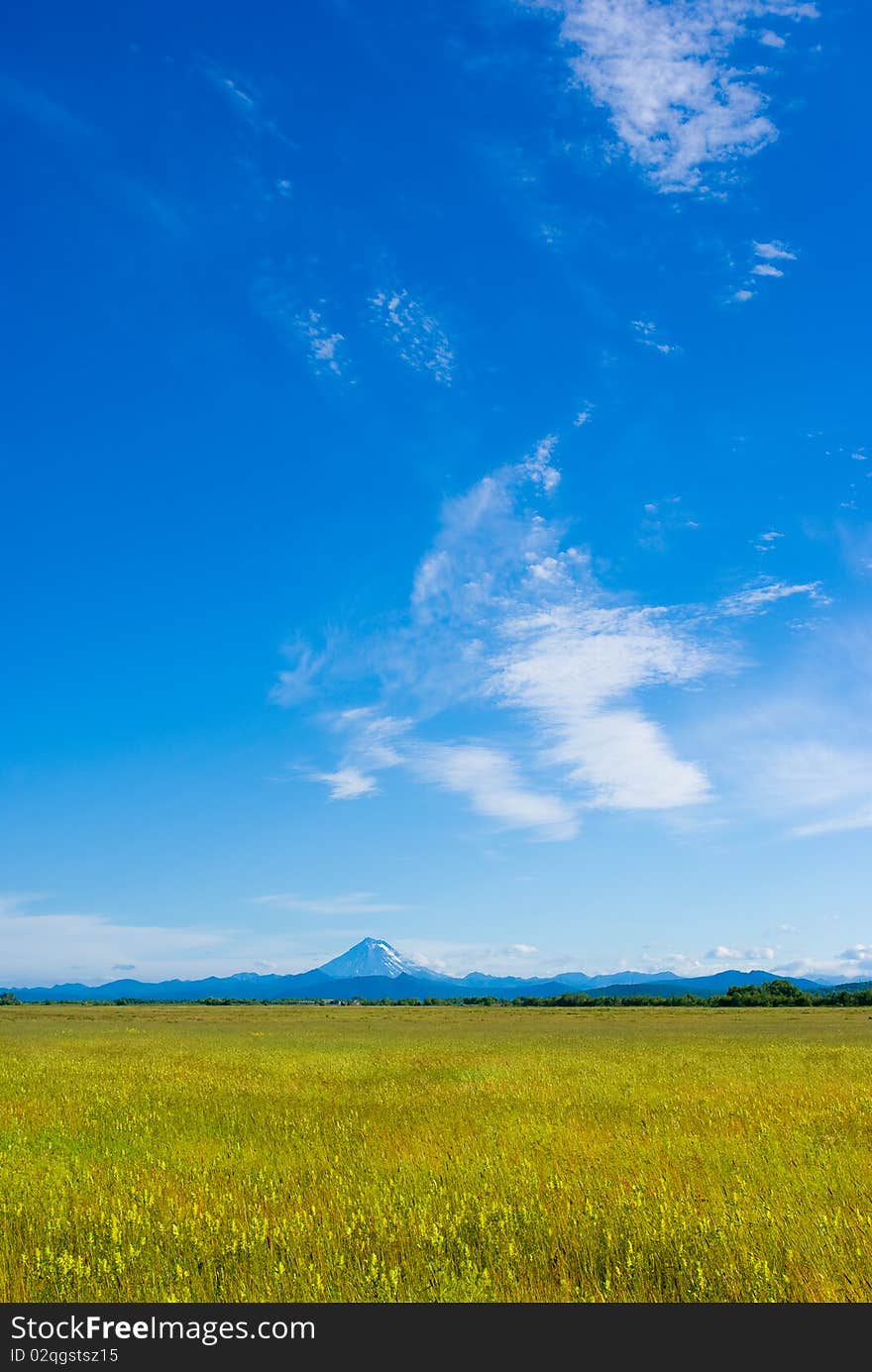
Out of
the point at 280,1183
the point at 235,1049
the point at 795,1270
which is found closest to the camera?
the point at 795,1270

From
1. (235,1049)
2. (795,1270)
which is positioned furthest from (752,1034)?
(795,1270)

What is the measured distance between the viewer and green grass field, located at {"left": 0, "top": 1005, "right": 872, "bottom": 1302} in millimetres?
Answer: 7406

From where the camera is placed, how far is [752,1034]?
5081cm

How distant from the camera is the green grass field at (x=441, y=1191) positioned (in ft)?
24.3

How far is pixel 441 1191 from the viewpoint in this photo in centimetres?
1036

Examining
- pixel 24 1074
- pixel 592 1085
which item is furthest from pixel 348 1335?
pixel 24 1074

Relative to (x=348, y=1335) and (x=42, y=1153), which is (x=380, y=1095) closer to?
(x=42, y=1153)

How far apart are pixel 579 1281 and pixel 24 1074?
25519mm

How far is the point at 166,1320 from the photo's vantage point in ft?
20.7

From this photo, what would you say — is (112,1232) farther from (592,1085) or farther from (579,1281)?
(592,1085)

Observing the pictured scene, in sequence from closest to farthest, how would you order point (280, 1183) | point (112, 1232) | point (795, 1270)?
1. point (795, 1270)
2. point (112, 1232)
3. point (280, 1183)

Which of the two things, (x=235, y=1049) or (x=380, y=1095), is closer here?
(x=380, y=1095)

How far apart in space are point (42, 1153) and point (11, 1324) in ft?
28.2

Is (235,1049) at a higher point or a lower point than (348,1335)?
lower
